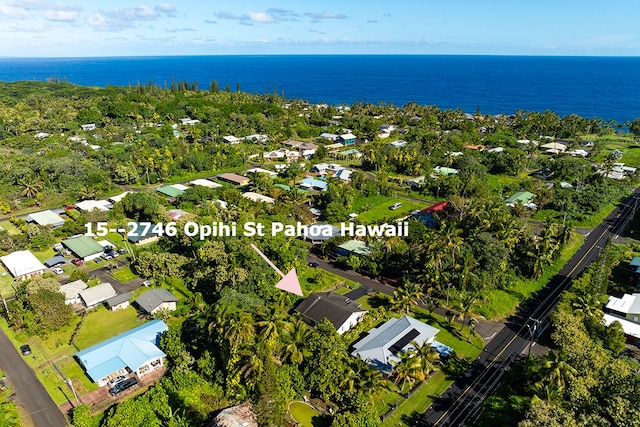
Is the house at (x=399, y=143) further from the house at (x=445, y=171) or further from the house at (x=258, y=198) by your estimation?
the house at (x=258, y=198)

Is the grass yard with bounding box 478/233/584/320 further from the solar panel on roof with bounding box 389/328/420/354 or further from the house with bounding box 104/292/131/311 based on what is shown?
the house with bounding box 104/292/131/311

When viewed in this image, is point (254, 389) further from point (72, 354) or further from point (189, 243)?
point (189, 243)

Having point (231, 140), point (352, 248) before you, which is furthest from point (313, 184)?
point (231, 140)

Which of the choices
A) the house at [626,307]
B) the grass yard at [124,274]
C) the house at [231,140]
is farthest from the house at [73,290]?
the house at [231,140]

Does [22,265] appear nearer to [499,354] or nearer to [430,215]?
[499,354]

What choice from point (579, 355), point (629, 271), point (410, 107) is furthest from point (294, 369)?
point (410, 107)

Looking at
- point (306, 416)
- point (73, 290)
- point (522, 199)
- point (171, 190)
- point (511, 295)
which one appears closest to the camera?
point (306, 416)
